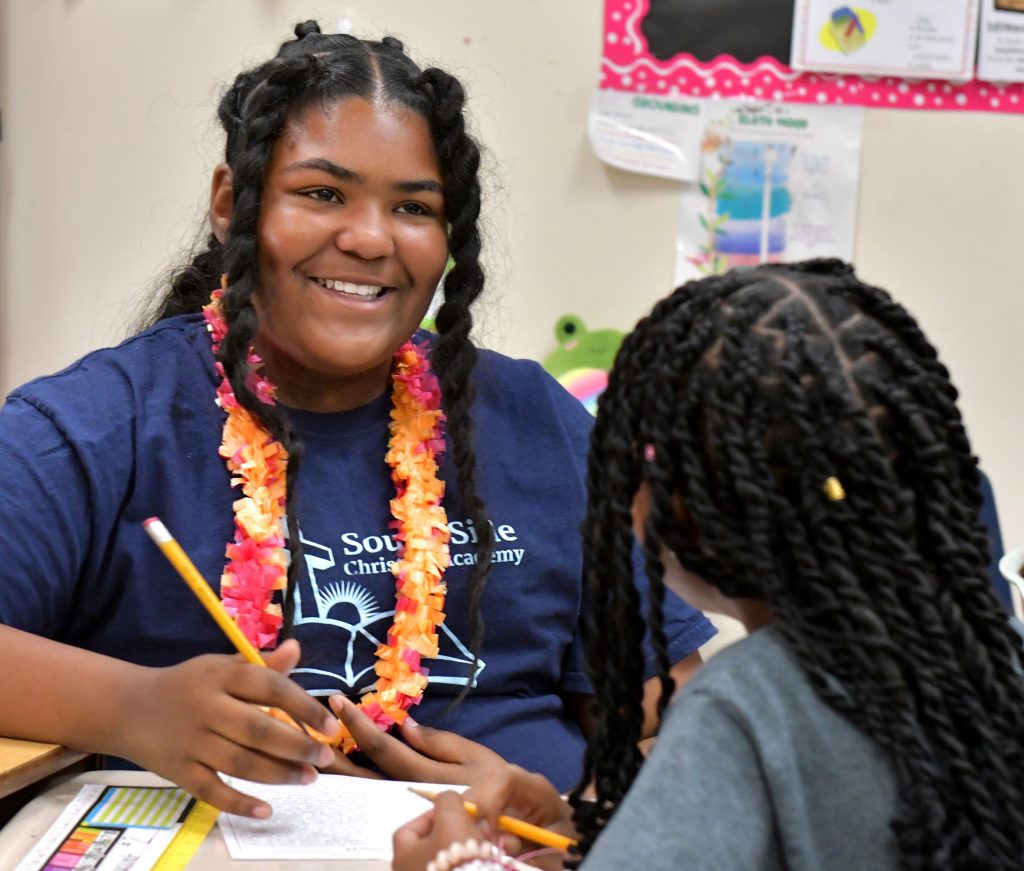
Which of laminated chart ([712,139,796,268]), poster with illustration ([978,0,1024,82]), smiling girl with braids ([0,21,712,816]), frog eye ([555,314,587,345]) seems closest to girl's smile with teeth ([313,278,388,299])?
smiling girl with braids ([0,21,712,816])

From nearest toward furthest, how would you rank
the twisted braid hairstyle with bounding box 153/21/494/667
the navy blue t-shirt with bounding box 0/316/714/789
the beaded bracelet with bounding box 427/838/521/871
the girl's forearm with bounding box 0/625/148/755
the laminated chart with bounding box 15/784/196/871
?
the beaded bracelet with bounding box 427/838/521/871, the laminated chart with bounding box 15/784/196/871, the girl's forearm with bounding box 0/625/148/755, the navy blue t-shirt with bounding box 0/316/714/789, the twisted braid hairstyle with bounding box 153/21/494/667

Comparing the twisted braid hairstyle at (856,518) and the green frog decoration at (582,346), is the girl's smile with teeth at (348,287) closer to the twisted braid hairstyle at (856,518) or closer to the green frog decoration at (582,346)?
the twisted braid hairstyle at (856,518)

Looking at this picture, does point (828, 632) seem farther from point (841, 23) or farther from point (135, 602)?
point (841, 23)

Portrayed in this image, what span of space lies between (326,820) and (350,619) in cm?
32

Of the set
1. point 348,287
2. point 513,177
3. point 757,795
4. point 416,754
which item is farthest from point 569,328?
point 757,795

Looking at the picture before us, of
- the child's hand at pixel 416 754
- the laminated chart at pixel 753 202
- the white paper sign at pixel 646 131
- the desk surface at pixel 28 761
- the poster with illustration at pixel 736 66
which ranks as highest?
the poster with illustration at pixel 736 66

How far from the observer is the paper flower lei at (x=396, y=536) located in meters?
1.31

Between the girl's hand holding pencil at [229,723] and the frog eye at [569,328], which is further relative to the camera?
the frog eye at [569,328]

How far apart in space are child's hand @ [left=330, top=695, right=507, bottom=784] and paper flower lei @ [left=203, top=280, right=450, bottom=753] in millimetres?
52

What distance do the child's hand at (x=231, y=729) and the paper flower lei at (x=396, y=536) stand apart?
23 cm

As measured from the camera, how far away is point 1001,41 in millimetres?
2248

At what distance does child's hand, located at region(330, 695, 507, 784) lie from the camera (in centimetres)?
121

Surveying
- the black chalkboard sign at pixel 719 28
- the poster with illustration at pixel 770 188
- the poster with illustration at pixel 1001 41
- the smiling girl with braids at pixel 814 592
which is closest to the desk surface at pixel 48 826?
Answer: the smiling girl with braids at pixel 814 592

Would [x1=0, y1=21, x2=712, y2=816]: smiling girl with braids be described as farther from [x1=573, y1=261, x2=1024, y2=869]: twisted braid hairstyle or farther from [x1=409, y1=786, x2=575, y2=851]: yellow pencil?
[x1=573, y1=261, x2=1024, y2=869]: twisted braid hairstyle
